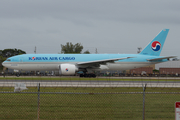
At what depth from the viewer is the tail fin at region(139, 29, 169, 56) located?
42.8 metres

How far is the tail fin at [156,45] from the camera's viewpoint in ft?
140

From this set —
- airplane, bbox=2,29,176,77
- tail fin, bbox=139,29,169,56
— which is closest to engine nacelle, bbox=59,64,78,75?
airplane, bbox=2,29,176,77

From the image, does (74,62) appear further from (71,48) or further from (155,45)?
(71,48)

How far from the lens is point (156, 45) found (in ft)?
141

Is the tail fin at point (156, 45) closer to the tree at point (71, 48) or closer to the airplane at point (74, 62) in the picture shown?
the airplane at point (74, 62)

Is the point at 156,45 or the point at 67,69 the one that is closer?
the point at 67,69

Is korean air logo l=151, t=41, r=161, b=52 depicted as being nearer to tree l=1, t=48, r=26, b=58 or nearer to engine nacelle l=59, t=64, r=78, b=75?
engine nacelle l=59, t=64, r=78, b=75

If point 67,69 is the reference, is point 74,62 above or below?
above

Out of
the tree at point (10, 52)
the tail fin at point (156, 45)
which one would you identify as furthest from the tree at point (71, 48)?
the tail fin at point (156, 45)

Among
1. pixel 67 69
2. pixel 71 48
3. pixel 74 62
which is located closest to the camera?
pixel 67 69

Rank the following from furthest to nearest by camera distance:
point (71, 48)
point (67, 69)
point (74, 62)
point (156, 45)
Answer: point (71, 48), point (156, 45), point (74, 62), point (67, 69)

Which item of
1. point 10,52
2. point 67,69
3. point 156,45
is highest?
point 10,52

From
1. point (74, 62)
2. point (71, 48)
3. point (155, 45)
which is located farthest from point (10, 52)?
point (155, 45)

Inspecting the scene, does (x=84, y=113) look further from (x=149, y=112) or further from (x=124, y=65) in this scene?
(x=124, y=65)
